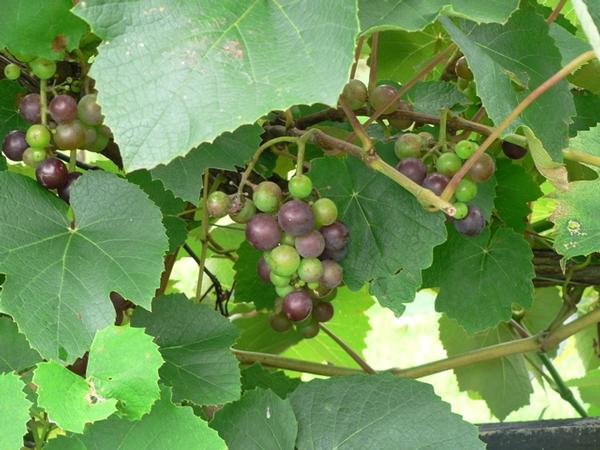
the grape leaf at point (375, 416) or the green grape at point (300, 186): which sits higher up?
the green grape at point (300, 186)

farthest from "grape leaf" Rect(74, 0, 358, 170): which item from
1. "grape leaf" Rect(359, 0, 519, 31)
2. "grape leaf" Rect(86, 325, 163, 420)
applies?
"grape leaf" Rect(86, 325, 163, 420)

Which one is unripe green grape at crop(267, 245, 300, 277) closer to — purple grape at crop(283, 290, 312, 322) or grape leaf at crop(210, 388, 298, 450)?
purple grape at crop(283, 290, 312, 322)

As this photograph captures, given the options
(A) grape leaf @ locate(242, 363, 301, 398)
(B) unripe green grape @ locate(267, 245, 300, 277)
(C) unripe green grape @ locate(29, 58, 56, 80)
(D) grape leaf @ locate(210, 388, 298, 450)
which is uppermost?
(C) unripe green grape @ locate(29, 58, 56, 80)

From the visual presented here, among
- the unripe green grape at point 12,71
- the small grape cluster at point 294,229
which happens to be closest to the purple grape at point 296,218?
the small grape cluster at point 294,229

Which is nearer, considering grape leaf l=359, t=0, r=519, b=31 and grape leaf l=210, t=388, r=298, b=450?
grape leaf l=359, t=0, r=519, b=31

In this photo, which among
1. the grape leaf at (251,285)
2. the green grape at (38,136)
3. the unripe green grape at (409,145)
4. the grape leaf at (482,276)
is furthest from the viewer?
the grape leaf at (251,285)

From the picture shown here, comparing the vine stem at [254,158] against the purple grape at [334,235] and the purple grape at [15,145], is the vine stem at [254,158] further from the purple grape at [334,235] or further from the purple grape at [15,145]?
the purple grape at [15,145]

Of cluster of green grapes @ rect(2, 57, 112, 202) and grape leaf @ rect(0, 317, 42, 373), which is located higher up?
cluster of green grapes @ rect(2, 57, 112, 202)
